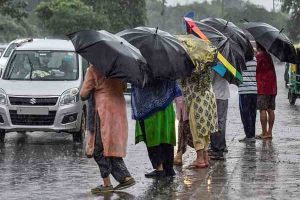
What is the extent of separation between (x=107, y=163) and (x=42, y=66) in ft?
21.0

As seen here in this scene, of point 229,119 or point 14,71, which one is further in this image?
point 229,119

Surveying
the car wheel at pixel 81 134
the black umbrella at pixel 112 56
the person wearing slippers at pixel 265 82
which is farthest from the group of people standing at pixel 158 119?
the car wheel at pixel 81 134

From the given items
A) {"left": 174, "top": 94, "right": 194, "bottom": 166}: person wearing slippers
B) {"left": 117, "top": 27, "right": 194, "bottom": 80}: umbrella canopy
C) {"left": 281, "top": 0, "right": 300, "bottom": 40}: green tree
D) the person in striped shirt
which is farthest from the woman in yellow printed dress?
{"left": 281, "top": 0, "right": 300, "bottom": 40}: green tree

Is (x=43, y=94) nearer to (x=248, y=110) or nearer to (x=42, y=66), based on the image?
(x=42, y=66)

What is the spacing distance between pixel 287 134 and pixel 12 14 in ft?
113

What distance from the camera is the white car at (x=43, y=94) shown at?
1438 cm

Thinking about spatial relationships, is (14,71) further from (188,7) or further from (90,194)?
(188,7)

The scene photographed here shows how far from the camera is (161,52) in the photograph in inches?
395

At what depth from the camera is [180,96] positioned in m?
10.9

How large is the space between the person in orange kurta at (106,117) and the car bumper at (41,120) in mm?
5025

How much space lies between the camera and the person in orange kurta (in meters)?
9.39

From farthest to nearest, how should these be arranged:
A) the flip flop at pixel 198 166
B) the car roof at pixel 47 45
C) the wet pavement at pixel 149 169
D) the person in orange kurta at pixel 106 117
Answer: the car roof at pixel 47 45
the flip flop at pixel 198 166
the wet pavement at pixel 149 169
the person in orange kurta at pixel 106 117

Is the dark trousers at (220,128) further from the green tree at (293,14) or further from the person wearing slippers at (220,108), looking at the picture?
the green tree at (293,14)

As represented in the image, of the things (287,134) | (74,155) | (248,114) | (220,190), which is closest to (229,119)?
(287,134)
